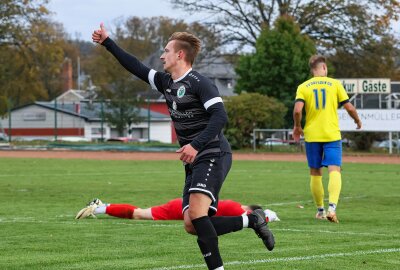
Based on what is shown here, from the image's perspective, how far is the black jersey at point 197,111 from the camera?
7387mm

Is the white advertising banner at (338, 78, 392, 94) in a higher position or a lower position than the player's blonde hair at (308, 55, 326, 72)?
higher

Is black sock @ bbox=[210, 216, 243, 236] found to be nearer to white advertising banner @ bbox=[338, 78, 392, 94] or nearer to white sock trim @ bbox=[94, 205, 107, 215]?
white sock trim @ bbox=[94, 205, 107, 215]

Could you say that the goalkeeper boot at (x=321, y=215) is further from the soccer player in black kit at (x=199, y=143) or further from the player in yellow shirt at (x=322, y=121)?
the soccer player in black kit at (x=199, y=143)

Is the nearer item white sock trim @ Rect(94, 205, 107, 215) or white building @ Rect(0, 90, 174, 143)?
white sock trim @ Rect(94, 205, 107, 215)

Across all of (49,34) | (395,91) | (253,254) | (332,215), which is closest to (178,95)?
(253,254)

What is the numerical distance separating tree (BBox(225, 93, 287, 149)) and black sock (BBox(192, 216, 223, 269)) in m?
38.2

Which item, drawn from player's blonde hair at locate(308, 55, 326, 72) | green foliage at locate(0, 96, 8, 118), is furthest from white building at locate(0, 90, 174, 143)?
player's blonde hair at locate(308, 55, 326, 72)

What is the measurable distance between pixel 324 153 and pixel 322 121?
1.37ft

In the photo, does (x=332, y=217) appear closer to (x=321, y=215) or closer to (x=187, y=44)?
(x=321, y=215)

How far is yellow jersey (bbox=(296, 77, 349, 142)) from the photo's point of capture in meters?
12.7

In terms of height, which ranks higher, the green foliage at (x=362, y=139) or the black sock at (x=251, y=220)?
the green foliage at (x=362, y=139)

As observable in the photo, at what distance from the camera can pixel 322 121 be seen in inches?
500

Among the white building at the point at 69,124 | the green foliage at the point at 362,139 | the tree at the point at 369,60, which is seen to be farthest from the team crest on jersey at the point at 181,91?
the white building at the point at 69,124

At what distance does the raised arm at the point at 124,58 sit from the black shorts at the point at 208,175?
1036mm
